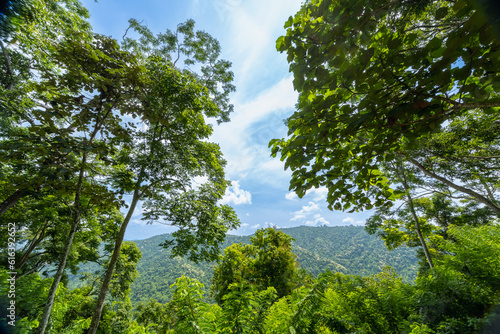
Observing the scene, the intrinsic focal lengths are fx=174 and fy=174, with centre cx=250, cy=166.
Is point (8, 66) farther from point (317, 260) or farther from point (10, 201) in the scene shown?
point (317, 260)

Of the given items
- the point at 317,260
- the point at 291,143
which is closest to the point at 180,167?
the point at 291,143

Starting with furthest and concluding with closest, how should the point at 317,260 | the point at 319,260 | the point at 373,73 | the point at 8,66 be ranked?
1. the point at 319,260
2. the point at 317,260
3. the point at 8,66
4. the point at 373,73

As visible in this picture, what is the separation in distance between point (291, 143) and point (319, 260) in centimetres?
11641

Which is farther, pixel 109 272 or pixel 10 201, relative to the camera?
pixel 10 201

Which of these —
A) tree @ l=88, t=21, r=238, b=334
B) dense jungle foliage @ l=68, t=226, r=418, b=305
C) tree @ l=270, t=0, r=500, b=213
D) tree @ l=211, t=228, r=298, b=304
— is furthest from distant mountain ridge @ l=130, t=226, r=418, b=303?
tree @ l=270, t=0, r=500, b=213

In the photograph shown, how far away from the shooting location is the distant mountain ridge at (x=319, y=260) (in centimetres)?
7644

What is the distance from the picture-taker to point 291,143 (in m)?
1.61

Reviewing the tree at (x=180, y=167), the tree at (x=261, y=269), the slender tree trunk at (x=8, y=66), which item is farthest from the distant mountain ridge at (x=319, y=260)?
the slender tree trunk at (x=8, y=66)

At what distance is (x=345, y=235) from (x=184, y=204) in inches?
6451

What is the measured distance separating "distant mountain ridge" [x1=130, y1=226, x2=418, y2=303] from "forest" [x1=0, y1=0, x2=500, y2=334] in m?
52.5

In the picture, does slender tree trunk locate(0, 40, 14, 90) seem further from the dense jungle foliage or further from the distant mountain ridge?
the dense jungle foliage

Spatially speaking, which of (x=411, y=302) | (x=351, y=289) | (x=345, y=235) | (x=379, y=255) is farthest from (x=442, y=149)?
(x=345, y=235)

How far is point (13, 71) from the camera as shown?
22.3 ft

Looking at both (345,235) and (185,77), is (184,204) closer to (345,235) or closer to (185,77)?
(185,77)
